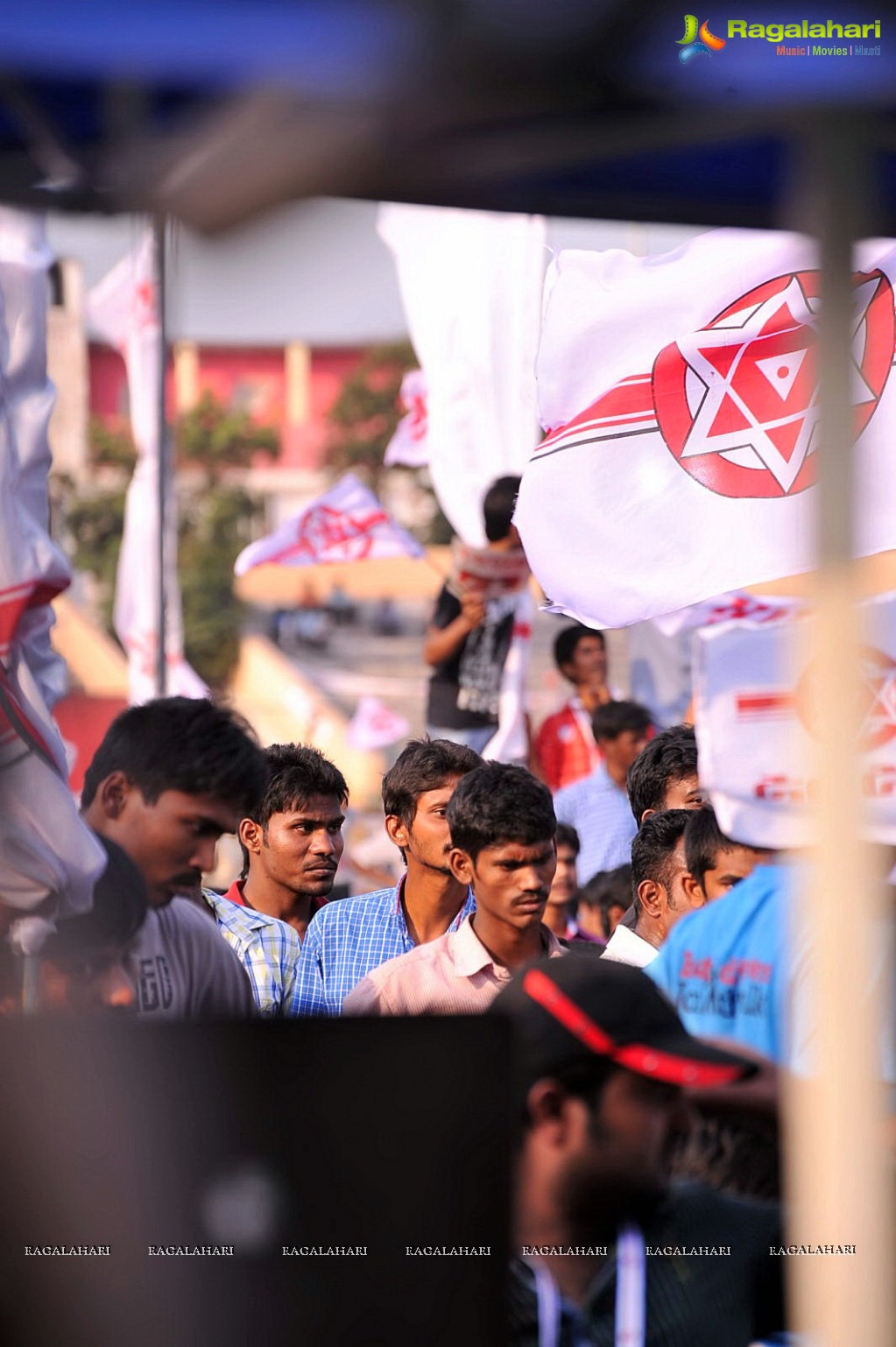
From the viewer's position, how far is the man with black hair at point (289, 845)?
3.53 metres

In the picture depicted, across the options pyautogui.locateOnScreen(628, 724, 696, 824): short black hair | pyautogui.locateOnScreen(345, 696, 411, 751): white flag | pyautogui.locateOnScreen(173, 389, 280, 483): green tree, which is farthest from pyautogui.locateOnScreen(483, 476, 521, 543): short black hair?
pyautogui.locateOnScreen(173, 389, 280, 483): green tree

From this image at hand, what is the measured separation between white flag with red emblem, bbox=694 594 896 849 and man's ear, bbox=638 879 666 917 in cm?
87

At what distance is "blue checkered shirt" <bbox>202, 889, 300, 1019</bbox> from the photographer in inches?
131

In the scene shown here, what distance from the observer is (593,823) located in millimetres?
5539

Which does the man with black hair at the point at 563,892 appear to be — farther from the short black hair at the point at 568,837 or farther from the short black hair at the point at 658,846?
the short black hair at the point at 658,846

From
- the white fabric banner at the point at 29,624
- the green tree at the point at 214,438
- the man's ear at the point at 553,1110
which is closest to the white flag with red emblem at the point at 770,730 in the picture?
the man's ear at the point at 553,1110

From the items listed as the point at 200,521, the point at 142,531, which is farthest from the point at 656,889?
the point at 200,521

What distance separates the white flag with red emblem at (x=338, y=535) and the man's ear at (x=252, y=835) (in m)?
2.96

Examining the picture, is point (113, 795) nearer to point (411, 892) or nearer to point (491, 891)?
point (491, 891)

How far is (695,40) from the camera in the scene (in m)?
1.82

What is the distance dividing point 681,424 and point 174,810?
4.59ft

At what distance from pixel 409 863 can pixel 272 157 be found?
6.71 ft

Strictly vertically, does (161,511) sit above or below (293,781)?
above

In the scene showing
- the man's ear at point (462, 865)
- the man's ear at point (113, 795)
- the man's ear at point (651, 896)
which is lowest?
the man's ear at point (651, 896)
